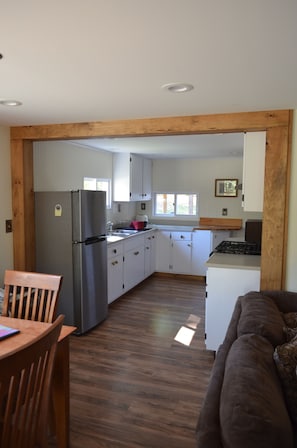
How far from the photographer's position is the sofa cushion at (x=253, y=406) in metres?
1.21

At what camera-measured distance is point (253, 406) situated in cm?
128

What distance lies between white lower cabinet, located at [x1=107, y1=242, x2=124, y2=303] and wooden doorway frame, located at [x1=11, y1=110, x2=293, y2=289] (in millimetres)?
1206

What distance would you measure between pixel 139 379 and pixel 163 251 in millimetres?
3548

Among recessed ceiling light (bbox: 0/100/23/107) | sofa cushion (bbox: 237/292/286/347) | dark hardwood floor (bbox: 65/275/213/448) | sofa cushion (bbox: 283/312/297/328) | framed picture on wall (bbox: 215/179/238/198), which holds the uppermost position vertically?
recessed ceiling light (bbox: 0/100/23/107)

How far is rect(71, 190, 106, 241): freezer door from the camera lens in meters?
3.56

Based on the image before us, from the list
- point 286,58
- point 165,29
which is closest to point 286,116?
point 286,58

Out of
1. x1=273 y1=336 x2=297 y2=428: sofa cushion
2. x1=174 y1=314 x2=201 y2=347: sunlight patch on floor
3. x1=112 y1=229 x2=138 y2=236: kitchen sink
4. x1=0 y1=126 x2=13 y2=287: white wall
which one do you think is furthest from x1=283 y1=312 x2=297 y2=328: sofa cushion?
x1=112 y1=229 x2=138 y2=236: kitchen sink

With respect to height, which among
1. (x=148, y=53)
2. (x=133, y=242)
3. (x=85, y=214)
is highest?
(x=148, y=53)

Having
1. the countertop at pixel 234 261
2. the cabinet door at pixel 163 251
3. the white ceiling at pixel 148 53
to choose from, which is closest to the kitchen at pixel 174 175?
the cabinet door at pixel 163 251

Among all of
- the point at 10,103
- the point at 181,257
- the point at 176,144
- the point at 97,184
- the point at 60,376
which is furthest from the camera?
the point at 181,257

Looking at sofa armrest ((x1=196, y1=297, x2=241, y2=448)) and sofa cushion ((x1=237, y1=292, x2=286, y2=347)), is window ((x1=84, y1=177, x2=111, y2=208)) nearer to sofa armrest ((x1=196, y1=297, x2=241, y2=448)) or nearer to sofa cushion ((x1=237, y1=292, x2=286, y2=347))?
sofa cushion ((x1=237, y1=292, x2=286, y2=347))

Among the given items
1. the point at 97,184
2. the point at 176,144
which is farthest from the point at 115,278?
the point at 176,144

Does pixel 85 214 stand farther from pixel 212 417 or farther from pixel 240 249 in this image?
pixel 212 417

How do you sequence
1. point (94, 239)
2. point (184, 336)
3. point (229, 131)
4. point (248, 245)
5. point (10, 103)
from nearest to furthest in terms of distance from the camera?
point (10, 103) < point (229, 131) < point (184, 336) < point (94, 239) < point (248, 245)
